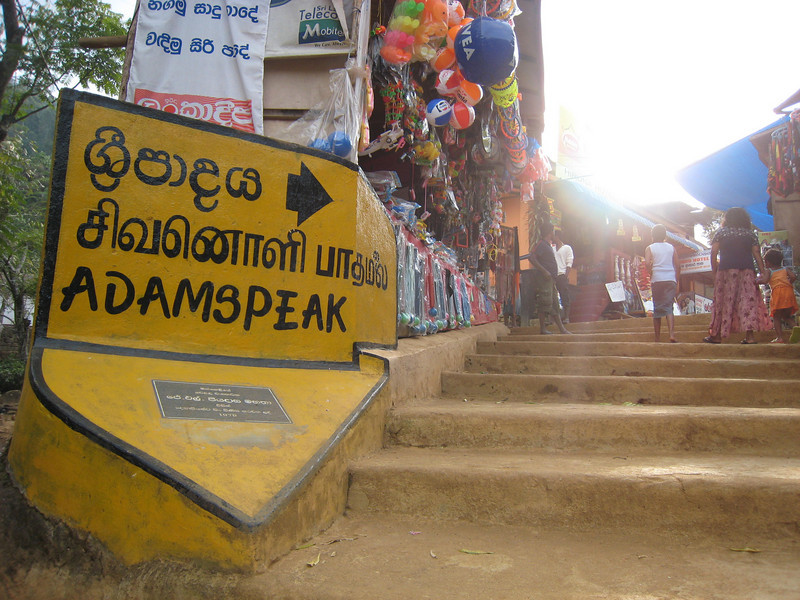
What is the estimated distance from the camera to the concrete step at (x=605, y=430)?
2.38 m

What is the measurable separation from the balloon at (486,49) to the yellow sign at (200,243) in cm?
227

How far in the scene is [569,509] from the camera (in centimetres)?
193

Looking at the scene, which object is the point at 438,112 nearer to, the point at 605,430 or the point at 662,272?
the point at 662,272

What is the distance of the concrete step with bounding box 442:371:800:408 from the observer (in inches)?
123

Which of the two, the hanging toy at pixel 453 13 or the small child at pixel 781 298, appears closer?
the hanging toy at pixel 453 13

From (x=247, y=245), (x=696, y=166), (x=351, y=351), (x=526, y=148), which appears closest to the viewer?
(x=247, y=245)

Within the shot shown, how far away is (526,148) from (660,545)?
23.3 ft

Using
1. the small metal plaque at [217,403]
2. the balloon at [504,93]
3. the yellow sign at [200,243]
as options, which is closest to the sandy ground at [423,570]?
the small metal plaque at [217,403]

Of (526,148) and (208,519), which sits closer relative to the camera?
(208,519)

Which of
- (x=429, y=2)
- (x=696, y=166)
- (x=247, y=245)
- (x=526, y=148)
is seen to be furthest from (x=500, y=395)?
(x=696, y=166)

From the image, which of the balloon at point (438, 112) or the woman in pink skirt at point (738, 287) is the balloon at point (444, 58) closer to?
the balloon at point (438, 112)

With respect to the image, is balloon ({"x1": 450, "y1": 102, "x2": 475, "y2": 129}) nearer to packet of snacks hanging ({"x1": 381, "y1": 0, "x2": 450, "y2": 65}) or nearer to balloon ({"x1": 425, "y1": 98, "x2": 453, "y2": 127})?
balloon ({"x1": 425, "y1": 98, "x2": 453, "y2": 127})

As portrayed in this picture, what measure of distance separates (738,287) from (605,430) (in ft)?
13.3

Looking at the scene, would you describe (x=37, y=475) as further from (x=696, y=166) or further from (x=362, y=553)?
(x=696, y=166)
